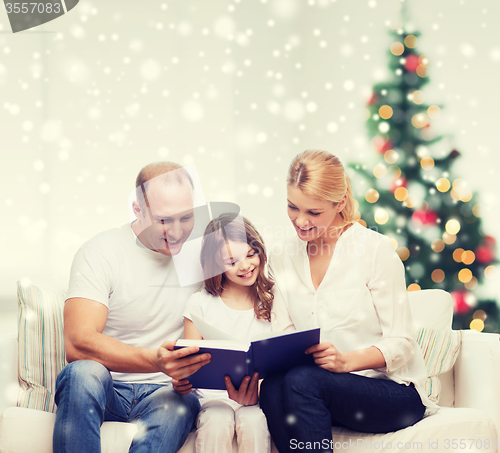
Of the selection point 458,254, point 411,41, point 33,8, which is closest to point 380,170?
point 458,254

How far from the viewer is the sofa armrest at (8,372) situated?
1.48 meters

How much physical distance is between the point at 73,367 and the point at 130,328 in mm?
299

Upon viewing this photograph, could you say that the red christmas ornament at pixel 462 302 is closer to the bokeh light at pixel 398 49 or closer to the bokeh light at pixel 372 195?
the bokeh light at pixel 372 195

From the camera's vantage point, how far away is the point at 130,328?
1.52 m

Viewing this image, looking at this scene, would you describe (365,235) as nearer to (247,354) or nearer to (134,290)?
(247,354)

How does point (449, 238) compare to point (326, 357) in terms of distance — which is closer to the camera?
point (326, 357)

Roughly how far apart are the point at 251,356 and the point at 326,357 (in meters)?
0.21

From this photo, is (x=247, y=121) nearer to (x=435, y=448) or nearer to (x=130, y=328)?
(x=130, y=328)

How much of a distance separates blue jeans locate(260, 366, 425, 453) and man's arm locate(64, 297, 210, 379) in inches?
12.3

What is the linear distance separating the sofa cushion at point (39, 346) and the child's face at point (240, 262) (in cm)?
58

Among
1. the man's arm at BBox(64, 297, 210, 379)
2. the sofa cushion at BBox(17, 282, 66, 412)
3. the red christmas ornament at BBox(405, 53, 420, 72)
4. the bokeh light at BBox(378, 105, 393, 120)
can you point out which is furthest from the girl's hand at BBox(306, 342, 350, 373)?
the red christmas ornament at BBox(405, 53, 420, 72)

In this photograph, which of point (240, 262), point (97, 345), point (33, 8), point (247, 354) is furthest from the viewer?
point (33, 8)

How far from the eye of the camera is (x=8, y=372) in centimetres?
151

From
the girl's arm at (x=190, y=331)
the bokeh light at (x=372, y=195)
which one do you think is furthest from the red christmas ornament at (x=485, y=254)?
the girl's arm at (x=190, y=331)
